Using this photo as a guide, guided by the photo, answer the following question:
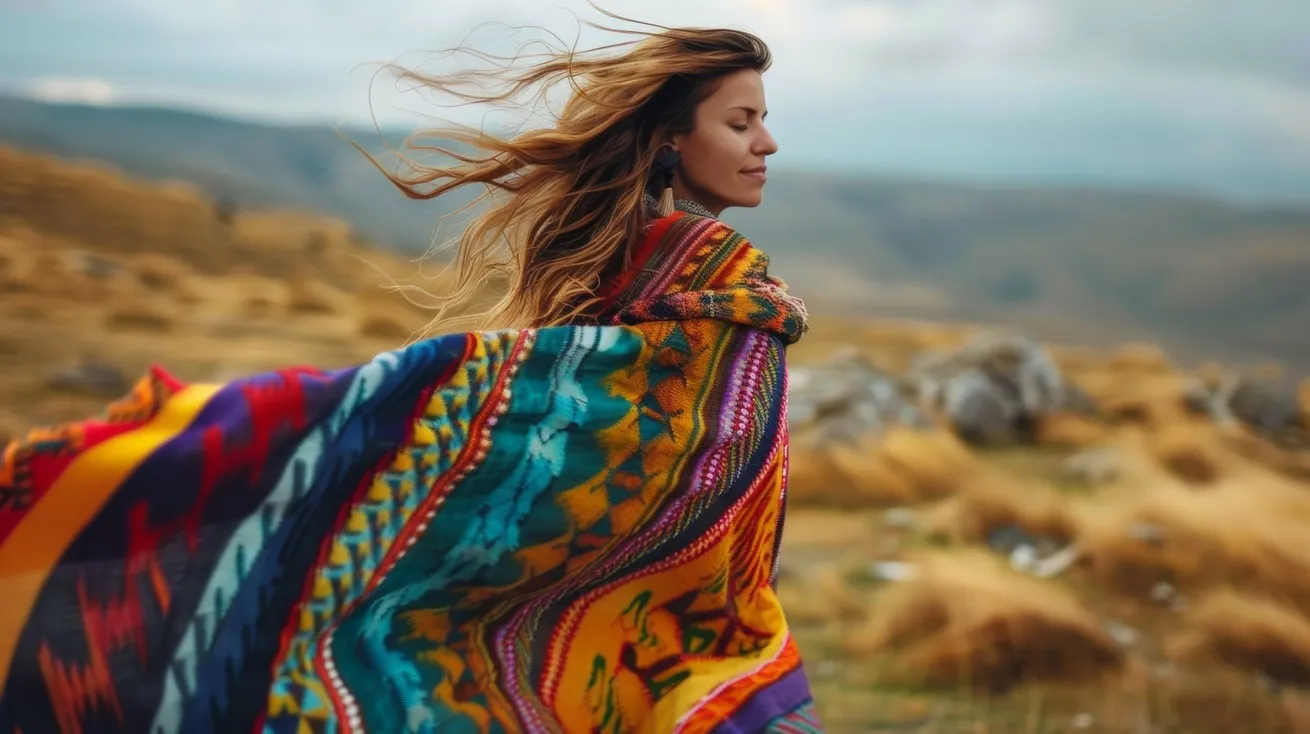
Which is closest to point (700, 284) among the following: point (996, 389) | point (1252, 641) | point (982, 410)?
point (1252, 641)

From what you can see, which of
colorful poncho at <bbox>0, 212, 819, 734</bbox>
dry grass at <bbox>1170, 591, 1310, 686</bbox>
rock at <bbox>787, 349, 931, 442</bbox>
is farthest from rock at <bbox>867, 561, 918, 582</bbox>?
colorful poncho at <bbox>0, 212, 819, 734</bbox>

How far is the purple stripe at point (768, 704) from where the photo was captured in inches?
88.8

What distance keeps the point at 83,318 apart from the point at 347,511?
1056 cm

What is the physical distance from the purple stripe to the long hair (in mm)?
952

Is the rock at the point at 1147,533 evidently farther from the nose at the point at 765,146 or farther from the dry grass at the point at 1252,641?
the nose at the point at 765,146

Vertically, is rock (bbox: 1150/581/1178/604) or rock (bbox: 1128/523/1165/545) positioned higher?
rock (bbox: 1128/523/1165/545)

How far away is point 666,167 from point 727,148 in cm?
16

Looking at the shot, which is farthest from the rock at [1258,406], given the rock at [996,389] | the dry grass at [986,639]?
the dry grass at [986,639]

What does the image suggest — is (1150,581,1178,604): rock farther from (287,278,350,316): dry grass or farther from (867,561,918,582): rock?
(287,278,350,316): dry grass

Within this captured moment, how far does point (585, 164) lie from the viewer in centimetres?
278

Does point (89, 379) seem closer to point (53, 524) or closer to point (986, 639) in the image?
point (986, 639)

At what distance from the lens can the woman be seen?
180 cm

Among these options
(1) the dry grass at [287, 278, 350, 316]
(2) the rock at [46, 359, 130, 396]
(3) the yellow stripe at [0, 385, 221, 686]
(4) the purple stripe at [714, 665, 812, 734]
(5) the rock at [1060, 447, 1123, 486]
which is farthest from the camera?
(1) the dry grass at [287, 278, 350, 316]

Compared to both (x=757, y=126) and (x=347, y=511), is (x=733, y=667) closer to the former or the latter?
(x=347, y=511)
